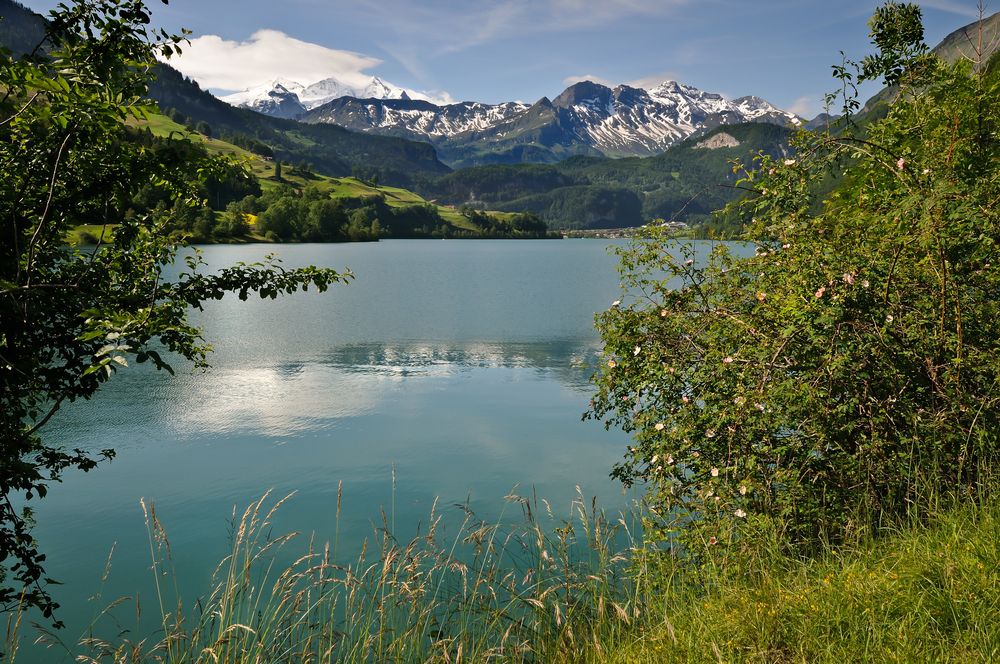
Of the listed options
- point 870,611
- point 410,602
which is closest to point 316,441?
point 410,602

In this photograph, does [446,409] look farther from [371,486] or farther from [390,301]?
[390,301]

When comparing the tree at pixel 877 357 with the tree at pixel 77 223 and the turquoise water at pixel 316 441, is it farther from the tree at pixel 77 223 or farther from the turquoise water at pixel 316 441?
the turquoise water at pixel 316 441

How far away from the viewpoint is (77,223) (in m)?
6.51

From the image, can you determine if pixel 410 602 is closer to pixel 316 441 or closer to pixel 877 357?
pixel 877 357

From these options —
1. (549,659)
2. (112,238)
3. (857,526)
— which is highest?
(112,238)

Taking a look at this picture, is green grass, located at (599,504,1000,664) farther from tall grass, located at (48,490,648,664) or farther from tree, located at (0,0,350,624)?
tree, located at (0,0,350,624)

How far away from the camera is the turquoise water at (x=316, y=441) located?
14.6m

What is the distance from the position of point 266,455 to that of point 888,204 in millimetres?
18604

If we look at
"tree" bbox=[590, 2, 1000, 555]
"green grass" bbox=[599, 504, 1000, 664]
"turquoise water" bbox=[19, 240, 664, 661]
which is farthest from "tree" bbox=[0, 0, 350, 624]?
"turquoise water" bbox=[19, 240, 664, 661]

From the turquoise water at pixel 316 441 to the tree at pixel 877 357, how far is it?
8.77m

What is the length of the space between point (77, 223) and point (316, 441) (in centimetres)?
1613

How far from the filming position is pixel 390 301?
6044cm

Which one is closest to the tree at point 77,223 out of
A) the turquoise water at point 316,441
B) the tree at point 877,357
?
the tree at point 877,357

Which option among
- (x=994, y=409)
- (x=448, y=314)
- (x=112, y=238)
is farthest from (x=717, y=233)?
(x=448, y=314)
